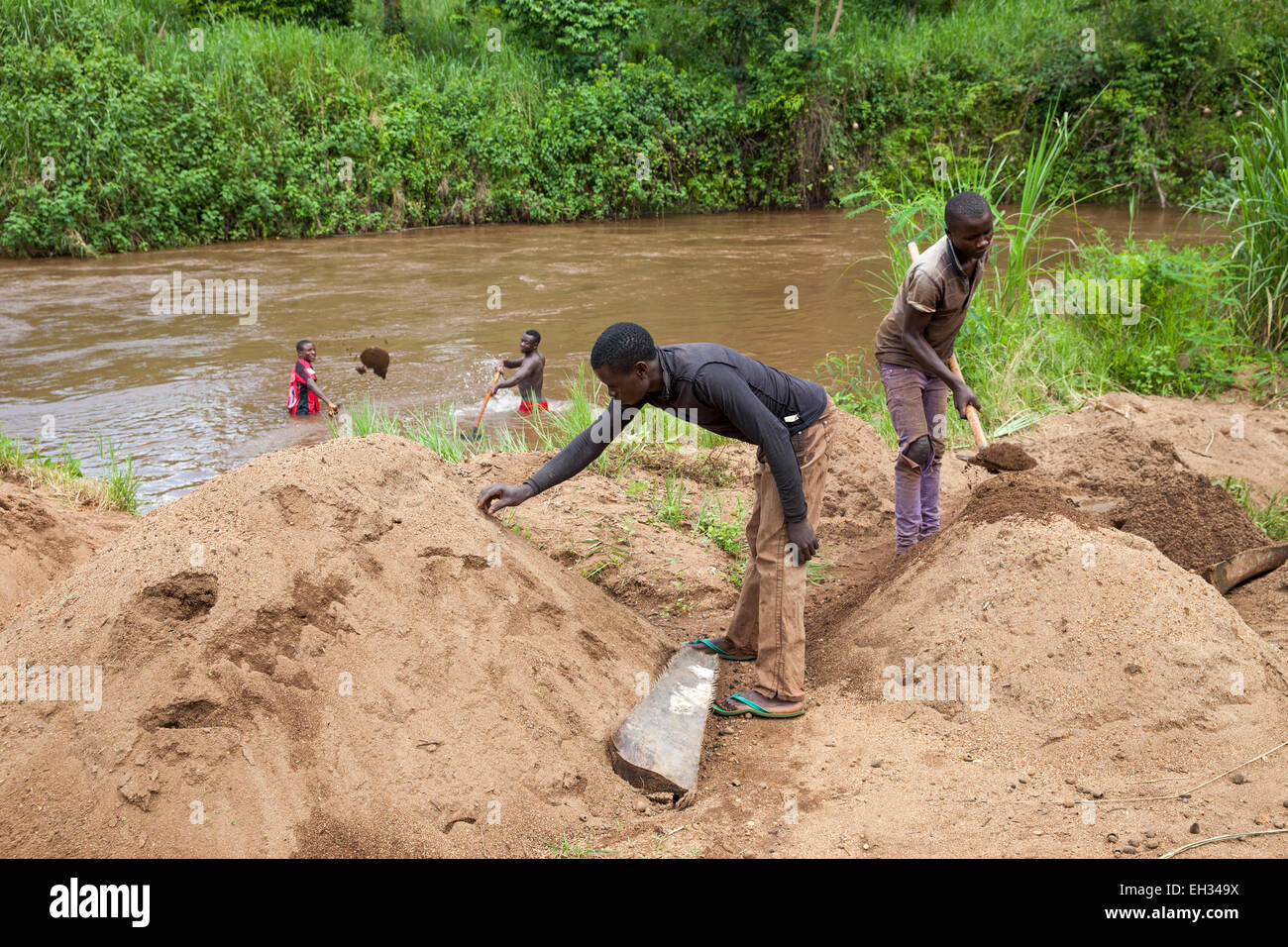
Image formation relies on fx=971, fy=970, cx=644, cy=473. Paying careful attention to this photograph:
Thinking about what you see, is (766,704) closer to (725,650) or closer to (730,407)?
(725,650)

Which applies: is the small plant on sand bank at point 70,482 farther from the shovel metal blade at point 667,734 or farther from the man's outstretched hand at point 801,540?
the man's outstretched hand at point 801,540

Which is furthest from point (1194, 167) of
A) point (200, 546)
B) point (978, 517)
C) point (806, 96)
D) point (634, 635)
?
point (200, 546)

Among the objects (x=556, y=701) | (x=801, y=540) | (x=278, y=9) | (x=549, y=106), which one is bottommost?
(x=556, y=701)

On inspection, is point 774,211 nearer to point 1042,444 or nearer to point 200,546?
point 1042,444

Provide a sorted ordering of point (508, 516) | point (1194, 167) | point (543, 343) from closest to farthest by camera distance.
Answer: point (508, 516) < point (543, 343) < point (1194, 167)

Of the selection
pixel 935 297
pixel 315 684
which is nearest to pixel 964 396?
pixel 935 297

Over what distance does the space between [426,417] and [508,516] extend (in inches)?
129

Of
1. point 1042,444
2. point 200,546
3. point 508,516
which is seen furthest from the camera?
point 1042,444

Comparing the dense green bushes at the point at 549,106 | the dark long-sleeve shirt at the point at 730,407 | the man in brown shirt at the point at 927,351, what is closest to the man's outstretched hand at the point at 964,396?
the man in brown shirt at the point at 927,351

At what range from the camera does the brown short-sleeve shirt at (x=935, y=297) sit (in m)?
4.07

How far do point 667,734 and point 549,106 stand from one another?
52.0ft

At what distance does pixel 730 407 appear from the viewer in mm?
3080

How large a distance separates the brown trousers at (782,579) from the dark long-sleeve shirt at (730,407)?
0.10 meters
